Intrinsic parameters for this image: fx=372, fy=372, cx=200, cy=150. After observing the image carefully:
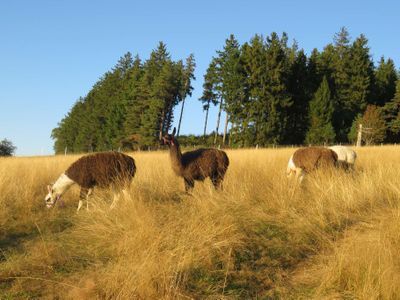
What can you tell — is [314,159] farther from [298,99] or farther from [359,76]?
[359,76]

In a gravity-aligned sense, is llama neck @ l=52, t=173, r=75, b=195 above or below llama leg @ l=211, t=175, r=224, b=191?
below

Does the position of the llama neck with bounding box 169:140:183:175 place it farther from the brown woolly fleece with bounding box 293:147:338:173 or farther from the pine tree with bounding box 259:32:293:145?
the pine tree with bounding box 259:32:293:145

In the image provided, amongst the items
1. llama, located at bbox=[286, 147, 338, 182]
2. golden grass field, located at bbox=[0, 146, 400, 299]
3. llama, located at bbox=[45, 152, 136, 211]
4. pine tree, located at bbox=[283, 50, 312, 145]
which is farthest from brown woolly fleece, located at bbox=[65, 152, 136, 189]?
pine tree, located at bbox=[283, 50, 312, 145]

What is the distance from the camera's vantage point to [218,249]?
13.6ft

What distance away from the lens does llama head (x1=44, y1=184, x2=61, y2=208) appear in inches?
291

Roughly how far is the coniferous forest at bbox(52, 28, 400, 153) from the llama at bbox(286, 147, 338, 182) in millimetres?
25805

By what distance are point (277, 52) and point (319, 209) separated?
114 ft

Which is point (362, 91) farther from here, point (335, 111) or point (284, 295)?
point (284, 295)

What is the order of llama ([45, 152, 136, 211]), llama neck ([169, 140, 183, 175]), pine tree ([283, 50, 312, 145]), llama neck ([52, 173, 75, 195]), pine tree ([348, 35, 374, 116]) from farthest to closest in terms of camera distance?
pine tree ([348, 35, 374, 116])
pine tree ([283, 50, 312, 145])
llama neck ([169, 140, 183, 175])
llama neck ([52, 173, 75, 195])
llama ([45, 152, 136, 211])

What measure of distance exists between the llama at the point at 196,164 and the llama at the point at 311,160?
218 cm

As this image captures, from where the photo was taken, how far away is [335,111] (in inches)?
1558

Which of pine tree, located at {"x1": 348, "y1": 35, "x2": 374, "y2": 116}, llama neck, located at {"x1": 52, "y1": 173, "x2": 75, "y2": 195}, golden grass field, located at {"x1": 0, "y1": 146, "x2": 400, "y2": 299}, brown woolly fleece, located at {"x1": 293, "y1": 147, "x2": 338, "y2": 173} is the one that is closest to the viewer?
golden grass field, located at {"x1": 0, "y1": 146, "x2": 400, "y2": 299}

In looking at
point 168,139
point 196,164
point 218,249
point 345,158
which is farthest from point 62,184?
point 345,158

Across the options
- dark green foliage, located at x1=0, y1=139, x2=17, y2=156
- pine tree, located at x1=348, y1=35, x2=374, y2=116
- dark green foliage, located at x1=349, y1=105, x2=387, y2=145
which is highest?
pine tree, located at x1=348, y1=35, x2=374, y2=116
